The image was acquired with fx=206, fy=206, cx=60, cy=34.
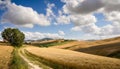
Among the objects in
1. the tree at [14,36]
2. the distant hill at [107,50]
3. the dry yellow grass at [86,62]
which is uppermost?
the tree at [14,36]

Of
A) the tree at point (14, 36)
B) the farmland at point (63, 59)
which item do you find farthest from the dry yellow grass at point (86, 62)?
the tree at point (14, 36)

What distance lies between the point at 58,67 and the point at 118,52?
80.1 ft

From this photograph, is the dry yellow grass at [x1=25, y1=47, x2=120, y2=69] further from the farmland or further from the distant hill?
the distant hill

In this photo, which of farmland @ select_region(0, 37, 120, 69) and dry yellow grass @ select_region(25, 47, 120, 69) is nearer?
dry yellow grass @ select_region(25, 47, 120, 69)

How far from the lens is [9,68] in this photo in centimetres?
2514

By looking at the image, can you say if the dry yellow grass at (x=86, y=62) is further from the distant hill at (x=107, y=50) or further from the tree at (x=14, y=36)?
the tree at (x=14, y=36)

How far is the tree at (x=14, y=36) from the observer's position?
459 ft

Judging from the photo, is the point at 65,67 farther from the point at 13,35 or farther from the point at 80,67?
the point at 13,35

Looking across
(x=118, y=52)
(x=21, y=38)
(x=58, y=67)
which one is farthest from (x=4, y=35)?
(x=58, y=67)

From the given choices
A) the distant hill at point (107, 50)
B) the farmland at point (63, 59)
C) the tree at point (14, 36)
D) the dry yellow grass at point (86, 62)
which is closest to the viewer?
the dry yellow grass at point (86, 62)

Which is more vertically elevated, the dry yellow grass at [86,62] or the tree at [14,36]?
the tree at [14,36]

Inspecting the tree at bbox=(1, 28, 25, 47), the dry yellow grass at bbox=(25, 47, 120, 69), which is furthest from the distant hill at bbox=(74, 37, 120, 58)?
the tree at bbox=(1, 28, 25, 47)

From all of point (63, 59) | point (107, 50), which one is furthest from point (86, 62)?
point (107, 50)

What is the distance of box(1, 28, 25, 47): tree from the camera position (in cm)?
13982
